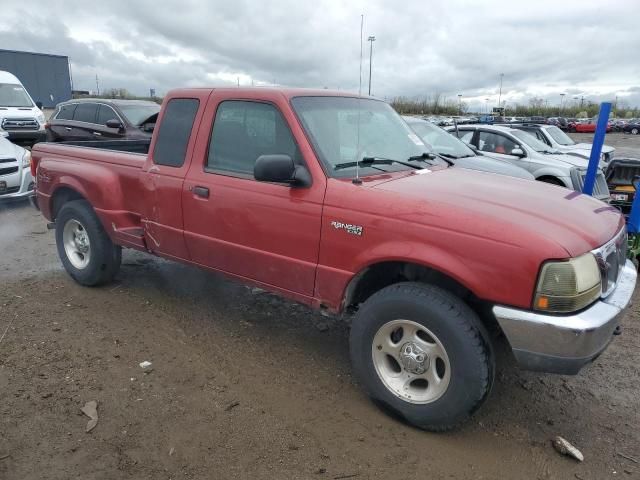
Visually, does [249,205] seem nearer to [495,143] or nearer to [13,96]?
[495,143]

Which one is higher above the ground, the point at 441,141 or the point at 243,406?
the point at 441,141

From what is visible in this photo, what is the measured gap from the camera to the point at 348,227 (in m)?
3.12

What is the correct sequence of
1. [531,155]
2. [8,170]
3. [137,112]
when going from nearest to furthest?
[8,170]
[531,155]
[137,112]

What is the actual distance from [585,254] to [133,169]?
141 inches

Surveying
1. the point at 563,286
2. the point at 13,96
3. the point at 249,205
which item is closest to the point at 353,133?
the point at 249,205

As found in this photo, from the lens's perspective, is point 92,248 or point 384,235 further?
point 92,248

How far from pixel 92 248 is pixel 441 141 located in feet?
19.7

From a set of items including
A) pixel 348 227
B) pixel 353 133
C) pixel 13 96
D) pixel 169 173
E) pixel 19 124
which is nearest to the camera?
pixel 348 227

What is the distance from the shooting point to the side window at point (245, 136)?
3559mm

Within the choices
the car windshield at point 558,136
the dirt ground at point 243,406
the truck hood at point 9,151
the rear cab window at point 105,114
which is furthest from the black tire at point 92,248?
the car windshield at point 558,136

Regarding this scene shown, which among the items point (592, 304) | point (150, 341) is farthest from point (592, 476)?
point (150, 341)

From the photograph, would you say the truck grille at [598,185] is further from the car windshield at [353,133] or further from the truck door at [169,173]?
the truck door at [169,173]

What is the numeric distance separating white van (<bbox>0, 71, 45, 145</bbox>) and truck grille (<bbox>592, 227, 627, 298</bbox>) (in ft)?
48.5

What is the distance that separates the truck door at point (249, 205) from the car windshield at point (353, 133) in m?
0.14
